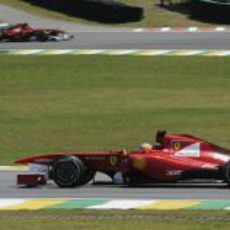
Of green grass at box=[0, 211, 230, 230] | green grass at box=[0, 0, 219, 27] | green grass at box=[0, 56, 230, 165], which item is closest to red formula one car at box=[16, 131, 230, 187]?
green grass at box=[0, 211, 230, 230]

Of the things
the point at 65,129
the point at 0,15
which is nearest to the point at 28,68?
the point at 65,129

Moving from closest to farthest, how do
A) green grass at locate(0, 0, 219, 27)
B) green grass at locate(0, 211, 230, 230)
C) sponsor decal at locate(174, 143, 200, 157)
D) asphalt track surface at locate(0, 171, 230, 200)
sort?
green grass at locate(0, 211, 230, 230), asphalt track surface at locate(0, 171, 230, 200), sponsor decal at locate(174, 143, 200, 157), green grass at locate(0, 0, 219, 27)

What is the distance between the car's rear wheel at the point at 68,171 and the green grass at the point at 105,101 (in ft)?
16.5

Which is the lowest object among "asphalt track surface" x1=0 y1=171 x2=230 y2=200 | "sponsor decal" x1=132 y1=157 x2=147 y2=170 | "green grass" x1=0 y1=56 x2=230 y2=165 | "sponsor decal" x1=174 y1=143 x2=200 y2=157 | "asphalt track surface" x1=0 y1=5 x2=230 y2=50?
"green grass" x1=0 y1=56 x2=230 y2=165

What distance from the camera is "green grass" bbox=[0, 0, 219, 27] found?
49.4 m

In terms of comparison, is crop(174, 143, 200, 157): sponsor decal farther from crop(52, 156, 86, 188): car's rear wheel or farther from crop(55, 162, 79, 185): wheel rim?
crop(55, 162, 79, 185): wheel rim

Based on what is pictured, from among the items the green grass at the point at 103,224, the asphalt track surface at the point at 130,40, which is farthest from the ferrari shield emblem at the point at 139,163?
the asphalt track surface at the point at 130,40

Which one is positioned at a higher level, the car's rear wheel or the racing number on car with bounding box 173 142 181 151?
the racing number on car with bounding box 173 142 181 151

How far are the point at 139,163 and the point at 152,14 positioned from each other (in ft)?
112

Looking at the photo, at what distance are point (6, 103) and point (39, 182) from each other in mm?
14825

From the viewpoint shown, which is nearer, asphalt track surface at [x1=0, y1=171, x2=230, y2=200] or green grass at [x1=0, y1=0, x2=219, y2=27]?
asphalt track surface at [x1=0, y1=171, x2=230, y2=200]

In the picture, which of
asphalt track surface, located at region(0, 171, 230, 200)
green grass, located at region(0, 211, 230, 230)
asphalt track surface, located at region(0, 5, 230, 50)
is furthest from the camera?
asphalt track surface, located at region(0, 5, 230, 50)

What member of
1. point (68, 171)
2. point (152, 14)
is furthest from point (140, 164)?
point (152, 14)

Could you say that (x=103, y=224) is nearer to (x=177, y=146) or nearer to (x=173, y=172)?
(x=173, y=172)
